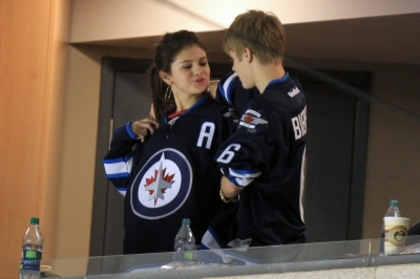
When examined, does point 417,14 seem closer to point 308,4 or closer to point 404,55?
point 308,4

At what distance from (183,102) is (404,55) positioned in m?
1.04

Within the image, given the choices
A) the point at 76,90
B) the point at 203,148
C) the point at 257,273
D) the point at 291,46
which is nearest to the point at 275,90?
the point at 203,148

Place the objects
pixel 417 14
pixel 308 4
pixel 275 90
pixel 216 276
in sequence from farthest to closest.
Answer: pixel 308 4 → pixel 417 14 → pixel 275 90 → pixel 216 276

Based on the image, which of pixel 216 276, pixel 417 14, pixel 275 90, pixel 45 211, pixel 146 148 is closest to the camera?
pixel 216 276

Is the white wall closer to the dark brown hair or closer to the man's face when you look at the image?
the dark brown hair

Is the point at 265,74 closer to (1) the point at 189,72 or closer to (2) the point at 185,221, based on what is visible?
(1) the point at 189,72

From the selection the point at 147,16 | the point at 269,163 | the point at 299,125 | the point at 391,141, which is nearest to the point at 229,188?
the point at 269,163

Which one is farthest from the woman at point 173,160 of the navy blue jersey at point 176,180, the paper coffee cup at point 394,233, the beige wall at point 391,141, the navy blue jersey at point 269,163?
the beige wall at point 391,141

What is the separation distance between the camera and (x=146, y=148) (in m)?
2.13

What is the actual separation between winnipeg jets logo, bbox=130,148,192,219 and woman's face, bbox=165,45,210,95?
0.55ft

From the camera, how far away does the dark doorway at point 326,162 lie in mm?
3094

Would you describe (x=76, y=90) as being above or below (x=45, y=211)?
above

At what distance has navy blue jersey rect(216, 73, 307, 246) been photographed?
1.88 meters

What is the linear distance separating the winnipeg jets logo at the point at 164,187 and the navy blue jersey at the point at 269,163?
0.15 meters
